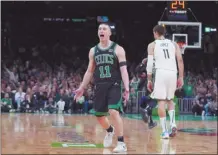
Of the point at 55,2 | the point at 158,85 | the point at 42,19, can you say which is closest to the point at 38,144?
the point at 158,85

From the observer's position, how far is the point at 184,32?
55.5 ft

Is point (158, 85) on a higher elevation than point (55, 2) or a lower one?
lower

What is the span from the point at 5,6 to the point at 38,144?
692 inches

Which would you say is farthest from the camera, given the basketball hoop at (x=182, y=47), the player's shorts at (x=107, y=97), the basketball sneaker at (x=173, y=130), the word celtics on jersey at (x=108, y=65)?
the basketball hoop at (x=182, y=47)

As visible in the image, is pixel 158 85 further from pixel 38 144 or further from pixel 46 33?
pixel 46 33

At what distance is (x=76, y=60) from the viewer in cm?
2445

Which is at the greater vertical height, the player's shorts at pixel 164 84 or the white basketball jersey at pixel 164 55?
the white basketball jersey at pixel 164 55

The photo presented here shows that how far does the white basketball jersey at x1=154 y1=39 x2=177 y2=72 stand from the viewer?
25.1 ft

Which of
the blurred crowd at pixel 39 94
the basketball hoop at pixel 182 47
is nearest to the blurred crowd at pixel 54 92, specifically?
the blurred crowd at pixel 39 94

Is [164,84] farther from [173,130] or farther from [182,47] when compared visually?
[182,47]

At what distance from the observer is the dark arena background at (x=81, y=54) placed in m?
16.2

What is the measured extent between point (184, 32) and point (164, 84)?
965 centimetres

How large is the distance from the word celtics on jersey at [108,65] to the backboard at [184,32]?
32.7ft

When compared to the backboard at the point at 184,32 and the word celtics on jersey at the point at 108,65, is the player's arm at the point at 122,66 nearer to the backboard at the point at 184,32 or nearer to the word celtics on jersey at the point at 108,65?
the word celtics on jersey at the point at 108,65
